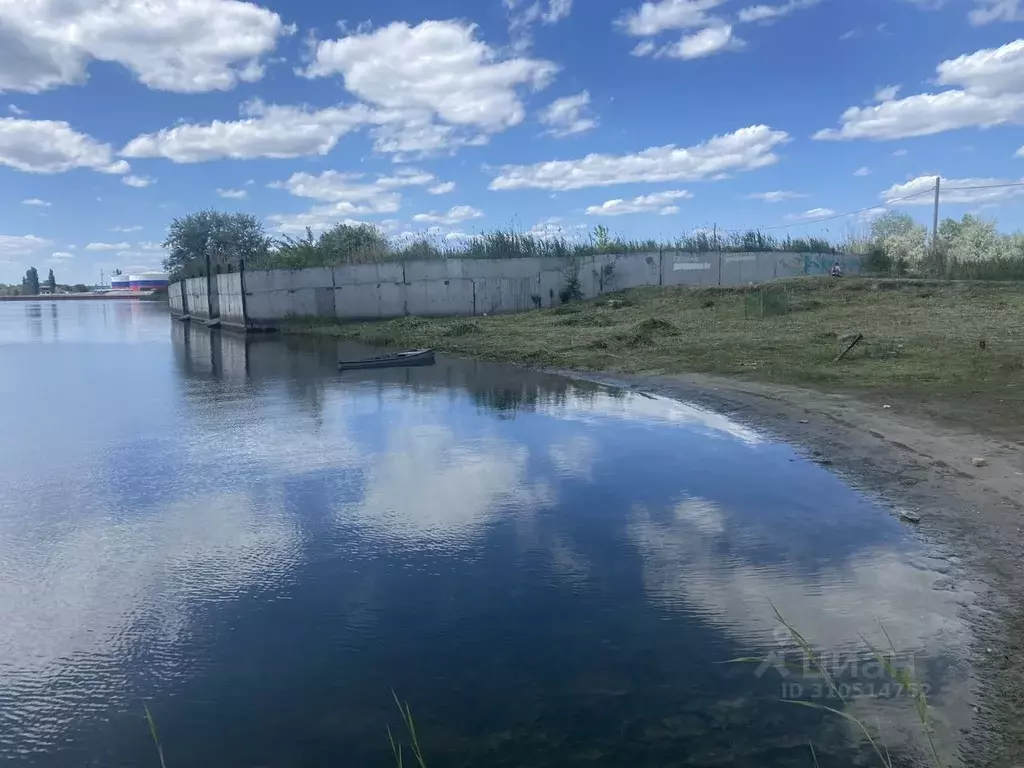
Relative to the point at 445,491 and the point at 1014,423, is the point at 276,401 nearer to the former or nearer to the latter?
the point at 445,491

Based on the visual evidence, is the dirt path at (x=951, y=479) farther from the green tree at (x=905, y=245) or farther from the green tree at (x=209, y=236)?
the green tree at (x=209, y=236)

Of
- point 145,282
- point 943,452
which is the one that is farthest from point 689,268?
point 145,282

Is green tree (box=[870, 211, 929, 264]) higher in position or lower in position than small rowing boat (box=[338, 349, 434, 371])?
higher

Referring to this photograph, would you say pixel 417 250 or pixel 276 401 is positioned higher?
pixel 417 250

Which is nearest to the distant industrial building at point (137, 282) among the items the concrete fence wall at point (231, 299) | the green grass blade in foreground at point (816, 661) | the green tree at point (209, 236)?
the green tree at point (209, 236)

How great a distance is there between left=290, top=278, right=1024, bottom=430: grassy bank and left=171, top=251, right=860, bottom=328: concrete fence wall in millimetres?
1478

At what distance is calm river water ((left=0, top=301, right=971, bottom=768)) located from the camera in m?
3.69

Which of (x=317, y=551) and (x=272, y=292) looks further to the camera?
(x=272, y=292)

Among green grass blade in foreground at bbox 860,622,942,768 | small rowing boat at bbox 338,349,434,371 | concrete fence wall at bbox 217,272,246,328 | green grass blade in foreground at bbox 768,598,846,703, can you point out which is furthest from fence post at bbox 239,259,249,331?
green grass blade in foreground at bbox 860,622,942,768

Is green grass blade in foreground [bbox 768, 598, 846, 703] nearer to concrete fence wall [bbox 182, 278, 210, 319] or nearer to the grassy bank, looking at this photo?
the grassy bank

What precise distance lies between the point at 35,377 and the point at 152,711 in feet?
54.4

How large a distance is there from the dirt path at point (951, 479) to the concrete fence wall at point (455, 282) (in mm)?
20515

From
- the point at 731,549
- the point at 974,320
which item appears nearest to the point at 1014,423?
the point at 731,549

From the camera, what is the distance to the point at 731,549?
18.9 ft
